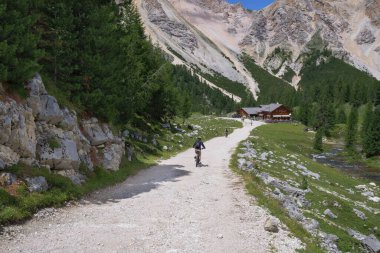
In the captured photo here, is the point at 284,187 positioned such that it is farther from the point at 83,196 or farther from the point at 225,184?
the point at 83,196

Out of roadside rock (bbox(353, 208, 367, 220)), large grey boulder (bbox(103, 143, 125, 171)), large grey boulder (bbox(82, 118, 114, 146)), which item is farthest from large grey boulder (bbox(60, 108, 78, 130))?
roadside rock (bbox(353, 208, 367, 220))

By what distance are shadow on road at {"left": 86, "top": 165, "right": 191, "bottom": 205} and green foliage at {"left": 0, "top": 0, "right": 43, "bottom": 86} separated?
23.7 feet

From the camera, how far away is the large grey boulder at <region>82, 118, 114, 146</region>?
25.0 meters

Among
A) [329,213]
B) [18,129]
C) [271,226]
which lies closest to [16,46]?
[18,129]

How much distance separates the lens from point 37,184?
16.6 metres

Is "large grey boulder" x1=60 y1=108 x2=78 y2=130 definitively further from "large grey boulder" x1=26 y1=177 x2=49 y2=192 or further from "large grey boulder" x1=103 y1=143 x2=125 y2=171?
"large grey boulder" x1=26 y1=177 x2=49 y2=192

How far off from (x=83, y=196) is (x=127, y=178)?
702 centimetres

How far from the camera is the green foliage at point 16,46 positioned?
17109mm

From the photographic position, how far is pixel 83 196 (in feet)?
63.5

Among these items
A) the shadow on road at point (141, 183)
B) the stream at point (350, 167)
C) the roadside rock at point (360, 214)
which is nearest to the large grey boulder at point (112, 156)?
the shadow on road at point (141, 183)

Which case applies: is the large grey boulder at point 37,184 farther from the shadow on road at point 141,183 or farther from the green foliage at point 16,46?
the green foliage at point 16,46

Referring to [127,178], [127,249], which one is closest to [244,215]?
[127,249]

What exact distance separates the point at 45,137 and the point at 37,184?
3693 mm

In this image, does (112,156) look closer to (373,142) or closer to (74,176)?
(74,176)
